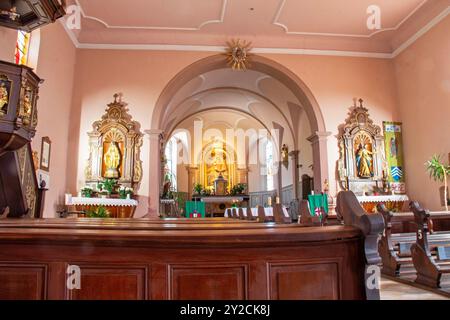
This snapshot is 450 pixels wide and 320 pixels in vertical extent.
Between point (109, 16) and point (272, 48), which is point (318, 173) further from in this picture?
point (109, 16)

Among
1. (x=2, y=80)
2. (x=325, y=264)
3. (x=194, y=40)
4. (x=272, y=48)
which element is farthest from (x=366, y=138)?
(x=325, y=264)

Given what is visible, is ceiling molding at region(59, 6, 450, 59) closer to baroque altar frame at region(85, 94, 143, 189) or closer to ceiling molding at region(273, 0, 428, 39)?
ceiling molding at region(273, 0, 428, 39)

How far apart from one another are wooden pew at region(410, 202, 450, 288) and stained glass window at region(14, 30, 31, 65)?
6.77m

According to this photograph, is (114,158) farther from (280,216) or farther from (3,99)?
(280,216)

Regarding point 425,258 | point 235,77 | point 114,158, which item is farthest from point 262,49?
point 425,258

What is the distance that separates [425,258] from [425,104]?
6141 millimetres

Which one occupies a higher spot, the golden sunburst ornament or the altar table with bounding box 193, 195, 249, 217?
the golden sunburst ornament

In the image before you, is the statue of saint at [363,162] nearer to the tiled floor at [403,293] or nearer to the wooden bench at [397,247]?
the wooden bench at [397,247]

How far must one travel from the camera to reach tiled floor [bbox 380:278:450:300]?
11.8 feet

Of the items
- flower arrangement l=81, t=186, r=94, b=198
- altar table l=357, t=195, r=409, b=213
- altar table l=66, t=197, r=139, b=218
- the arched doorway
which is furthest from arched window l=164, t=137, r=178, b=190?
altar table l=357, t=195, r=409, b=213

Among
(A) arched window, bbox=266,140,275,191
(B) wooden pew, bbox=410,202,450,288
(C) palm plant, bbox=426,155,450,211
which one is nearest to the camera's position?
(B) wooden pew, bbox=410,202,450,288

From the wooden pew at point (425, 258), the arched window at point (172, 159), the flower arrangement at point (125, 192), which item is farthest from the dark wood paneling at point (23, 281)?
the arched window at point (172, 159)

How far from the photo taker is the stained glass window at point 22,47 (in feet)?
21.7

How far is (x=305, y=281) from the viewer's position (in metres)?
1.49
